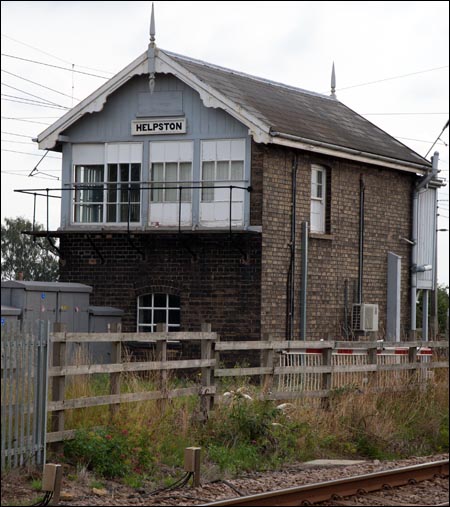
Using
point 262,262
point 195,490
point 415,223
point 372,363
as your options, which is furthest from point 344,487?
point 415,223

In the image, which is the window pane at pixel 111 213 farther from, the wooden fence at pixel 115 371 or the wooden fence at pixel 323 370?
the wooden fence at pixel 115 371

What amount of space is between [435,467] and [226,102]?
11813 mm

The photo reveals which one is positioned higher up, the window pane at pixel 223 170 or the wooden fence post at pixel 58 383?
the window pane at pixel 223 170

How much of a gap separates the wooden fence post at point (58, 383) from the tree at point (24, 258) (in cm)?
3316

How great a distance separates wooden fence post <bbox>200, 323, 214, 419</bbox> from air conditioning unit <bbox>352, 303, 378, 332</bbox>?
36.9ft

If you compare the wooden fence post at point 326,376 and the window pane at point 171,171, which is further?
the window pane at point 171,171

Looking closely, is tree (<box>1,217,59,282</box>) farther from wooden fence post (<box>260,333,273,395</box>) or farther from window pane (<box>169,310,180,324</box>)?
wooden fence post (<box>260,333,273,395</box>)

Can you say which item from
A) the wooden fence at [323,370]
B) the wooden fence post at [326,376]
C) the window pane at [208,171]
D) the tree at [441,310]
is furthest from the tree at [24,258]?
the wooden fence post at [326,376]

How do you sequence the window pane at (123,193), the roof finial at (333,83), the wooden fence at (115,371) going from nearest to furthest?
the wooden fence at (115,371)
the window pane at (123,193)
the roof finial at (333,83)

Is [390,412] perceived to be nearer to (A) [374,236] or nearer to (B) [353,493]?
(B) [353,493]

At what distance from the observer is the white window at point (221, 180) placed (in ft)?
76.5

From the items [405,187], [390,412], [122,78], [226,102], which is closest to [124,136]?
[122,78]

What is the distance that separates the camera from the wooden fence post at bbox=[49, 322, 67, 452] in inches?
468

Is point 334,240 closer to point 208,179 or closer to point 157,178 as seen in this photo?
point 208,179
